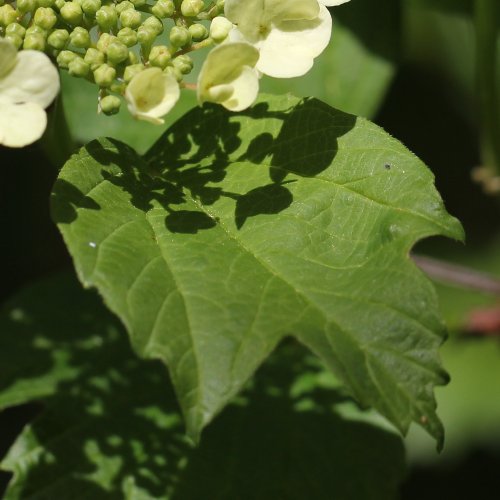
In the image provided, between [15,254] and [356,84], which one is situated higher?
[356,84]

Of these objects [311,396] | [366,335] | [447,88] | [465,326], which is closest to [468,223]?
[447,88]

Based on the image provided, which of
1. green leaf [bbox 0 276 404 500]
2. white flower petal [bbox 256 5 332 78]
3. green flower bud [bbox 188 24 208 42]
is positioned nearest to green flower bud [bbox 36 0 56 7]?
green flower bud [bbox 188 24 208 42]

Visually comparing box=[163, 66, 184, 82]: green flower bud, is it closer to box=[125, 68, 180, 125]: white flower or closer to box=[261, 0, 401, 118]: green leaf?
box=[125, 68, 180, 125]: white flower

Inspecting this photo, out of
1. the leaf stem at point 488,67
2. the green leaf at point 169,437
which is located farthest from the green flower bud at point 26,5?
the leaf stem at point 488,67

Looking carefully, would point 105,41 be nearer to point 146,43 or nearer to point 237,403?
point 146,43

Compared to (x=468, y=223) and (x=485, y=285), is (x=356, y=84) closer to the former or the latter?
(x=485, y=285)

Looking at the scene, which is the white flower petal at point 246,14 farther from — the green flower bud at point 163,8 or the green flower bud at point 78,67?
the green flower bud at point 78,67
